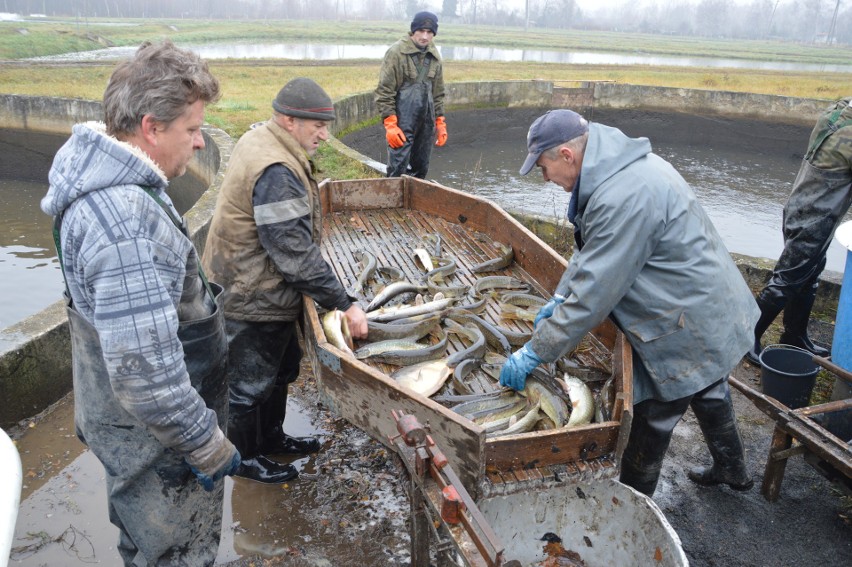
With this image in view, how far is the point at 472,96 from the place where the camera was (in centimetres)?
1872

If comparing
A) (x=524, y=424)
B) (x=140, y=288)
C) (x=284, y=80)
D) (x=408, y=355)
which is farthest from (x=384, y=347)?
(x=284, y=80)

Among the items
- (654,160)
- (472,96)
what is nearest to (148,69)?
(654,160)

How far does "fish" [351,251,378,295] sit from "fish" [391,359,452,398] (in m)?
1.13

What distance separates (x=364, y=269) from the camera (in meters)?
4.93

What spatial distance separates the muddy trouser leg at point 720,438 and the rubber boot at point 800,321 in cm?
198

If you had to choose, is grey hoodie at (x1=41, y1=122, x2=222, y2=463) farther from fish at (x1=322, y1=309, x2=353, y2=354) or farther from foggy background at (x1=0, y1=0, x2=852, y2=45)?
foggy background at (x1=0, y1=0, x2=852, y2=45)

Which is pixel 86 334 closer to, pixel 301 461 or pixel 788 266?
pixel 301 461

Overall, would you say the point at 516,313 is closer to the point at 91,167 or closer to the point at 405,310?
the point at 405,310

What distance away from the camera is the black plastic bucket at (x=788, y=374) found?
4.50 metres

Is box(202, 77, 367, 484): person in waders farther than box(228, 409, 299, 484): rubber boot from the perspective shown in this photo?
No

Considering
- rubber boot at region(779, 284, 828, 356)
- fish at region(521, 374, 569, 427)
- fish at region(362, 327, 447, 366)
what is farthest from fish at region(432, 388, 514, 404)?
rubber boot at region(779, 284, 828, 356)

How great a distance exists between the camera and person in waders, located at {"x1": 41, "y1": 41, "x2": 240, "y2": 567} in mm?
1918

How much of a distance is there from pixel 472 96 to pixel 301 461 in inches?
634

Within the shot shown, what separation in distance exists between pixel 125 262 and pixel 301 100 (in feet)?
6.14
